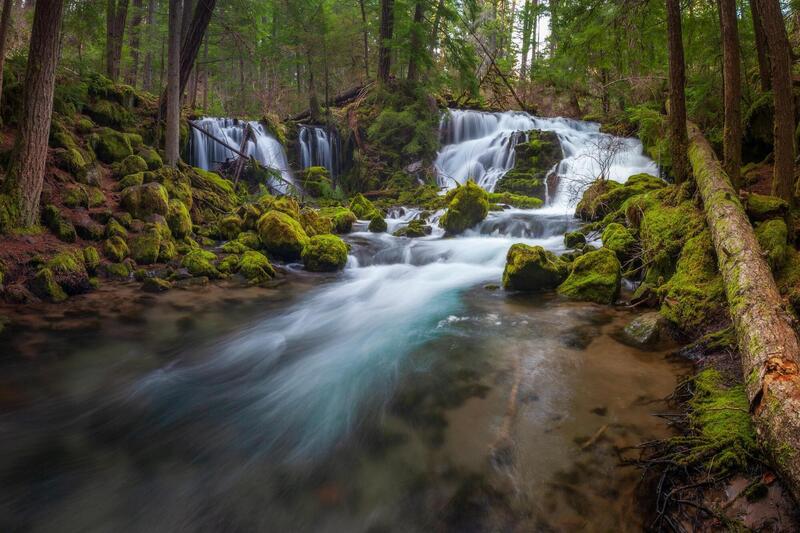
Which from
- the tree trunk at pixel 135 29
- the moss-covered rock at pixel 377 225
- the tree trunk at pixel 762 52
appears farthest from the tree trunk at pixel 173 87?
the tree trunk at pixel 762 52

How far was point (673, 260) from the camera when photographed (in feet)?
19.6

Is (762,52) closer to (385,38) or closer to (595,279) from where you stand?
(595,279)

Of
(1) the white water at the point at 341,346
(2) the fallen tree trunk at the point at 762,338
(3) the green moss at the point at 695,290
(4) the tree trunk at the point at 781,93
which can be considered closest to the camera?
(2) the fallen tree trunk at the point at 762,338

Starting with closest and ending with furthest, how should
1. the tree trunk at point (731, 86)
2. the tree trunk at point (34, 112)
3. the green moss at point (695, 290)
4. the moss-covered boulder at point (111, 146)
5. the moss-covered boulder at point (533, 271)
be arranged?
the green moss at point (695, 290) → the tree trunk at point (731, 86) → the tree trunk at point (34, 112) → the moss-covered boulder at point (533, 271) → the moss-covered boulder at point (111, 146)

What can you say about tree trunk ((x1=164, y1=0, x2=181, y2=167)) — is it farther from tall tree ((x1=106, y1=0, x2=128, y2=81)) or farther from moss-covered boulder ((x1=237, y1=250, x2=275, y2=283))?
moss-covered boulder ((x1=237, y1=250, x2=275, y2=283))

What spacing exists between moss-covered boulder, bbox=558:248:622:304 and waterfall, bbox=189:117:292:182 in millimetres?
11753

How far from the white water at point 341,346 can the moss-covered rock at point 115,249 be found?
3510mm

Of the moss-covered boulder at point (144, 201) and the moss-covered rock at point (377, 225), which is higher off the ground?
the moss-covered boulder at point (144, 201)

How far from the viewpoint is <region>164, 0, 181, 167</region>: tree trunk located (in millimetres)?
11023

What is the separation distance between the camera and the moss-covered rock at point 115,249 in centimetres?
791

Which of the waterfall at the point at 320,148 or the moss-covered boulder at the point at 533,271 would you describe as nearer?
the moss-covered boulder at the point at 533,271

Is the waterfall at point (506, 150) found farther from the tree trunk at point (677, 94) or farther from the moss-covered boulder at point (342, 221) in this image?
the tree trunk at point (677, 94)

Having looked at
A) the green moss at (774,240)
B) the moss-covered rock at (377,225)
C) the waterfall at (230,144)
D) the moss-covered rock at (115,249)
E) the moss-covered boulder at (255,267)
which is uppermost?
the waterfall at (230,144)

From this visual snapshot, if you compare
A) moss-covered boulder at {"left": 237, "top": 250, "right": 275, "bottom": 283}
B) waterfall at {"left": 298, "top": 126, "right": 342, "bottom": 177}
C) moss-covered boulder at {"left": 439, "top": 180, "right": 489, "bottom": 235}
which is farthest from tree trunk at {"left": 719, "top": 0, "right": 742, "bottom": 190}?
waterfall at {"left": 298, "top": 126, "right": 342, "bottom": 177}
